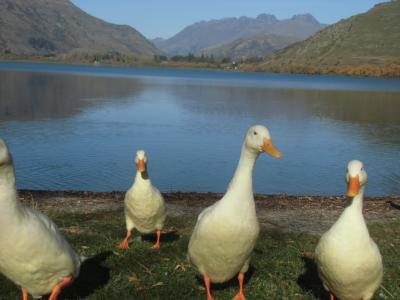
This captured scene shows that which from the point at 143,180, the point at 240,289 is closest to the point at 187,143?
the point at 143,180

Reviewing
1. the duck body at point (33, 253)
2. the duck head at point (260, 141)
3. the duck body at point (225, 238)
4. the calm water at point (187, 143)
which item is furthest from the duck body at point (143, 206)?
the calm water at point (187, 143)

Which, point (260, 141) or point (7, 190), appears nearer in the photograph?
point (7, 190)

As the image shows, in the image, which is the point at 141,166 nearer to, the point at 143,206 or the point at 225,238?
the point at 143,206

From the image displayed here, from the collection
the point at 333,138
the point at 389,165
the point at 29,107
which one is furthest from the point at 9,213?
the point at 29,107

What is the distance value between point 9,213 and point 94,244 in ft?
14.5

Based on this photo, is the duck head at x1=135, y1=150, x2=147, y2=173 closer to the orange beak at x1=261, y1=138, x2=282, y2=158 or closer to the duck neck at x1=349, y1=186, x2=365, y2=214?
the orange beak at x1=261, y1=138, x2=282, y2=158

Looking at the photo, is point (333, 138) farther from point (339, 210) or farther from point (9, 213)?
point (9, 213)

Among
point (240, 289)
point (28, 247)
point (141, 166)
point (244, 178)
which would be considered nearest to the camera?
point (28, 247)

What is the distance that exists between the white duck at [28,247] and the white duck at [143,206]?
332 centimetres

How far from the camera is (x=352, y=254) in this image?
680 centimetres

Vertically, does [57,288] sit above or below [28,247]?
below

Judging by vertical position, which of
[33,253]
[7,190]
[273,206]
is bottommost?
[273,206]

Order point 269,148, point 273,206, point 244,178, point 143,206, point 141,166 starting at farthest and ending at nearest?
point 273,206
point 141,166
point 143,206
point 244,178
point 269,148

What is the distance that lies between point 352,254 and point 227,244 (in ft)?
5.84
